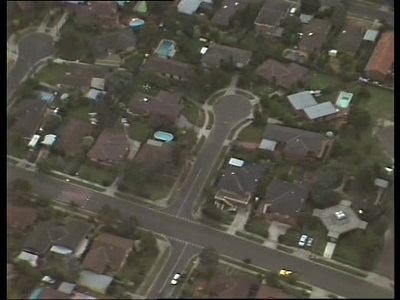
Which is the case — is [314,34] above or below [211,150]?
above

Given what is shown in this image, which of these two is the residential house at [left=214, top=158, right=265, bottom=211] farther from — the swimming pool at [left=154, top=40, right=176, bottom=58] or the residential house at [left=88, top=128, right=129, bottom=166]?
the swimming pool at [left=154, top=40, right=176, bottom=58]

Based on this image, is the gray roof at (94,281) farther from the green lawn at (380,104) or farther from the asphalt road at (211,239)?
the green lawn at (380,104)

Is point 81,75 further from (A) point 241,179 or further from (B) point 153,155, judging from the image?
(A) point 241,179

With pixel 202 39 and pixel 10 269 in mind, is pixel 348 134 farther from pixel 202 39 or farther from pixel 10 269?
pixel 10 269

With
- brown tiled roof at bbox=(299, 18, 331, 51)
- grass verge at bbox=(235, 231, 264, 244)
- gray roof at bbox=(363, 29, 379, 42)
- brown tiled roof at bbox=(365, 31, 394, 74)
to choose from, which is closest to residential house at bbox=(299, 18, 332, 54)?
brown tiled roof at bbox=(299, 18, 331, 51)

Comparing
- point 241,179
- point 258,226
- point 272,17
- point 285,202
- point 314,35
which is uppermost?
point 272,17

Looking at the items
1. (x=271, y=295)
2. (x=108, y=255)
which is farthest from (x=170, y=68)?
(x=271, y=295)

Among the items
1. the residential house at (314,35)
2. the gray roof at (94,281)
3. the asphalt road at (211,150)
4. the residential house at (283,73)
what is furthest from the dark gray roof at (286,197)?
the residential house at (314,35)
